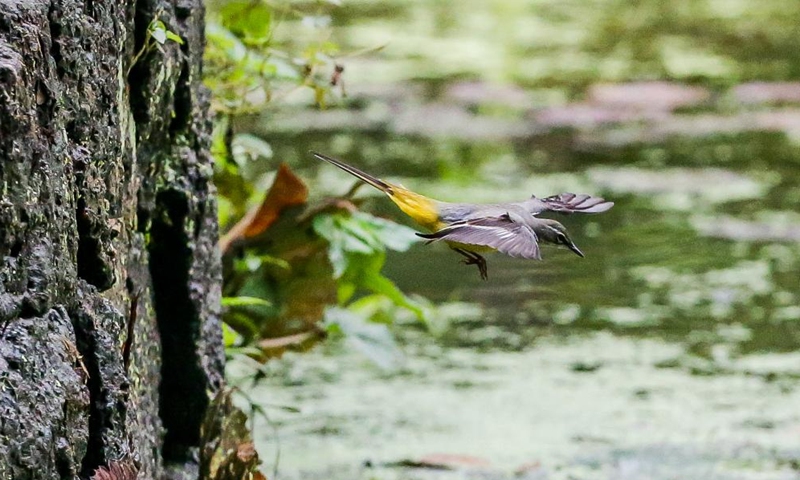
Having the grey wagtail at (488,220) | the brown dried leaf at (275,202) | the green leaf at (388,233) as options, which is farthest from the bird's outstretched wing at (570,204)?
the brown dried leaf at (275,202)

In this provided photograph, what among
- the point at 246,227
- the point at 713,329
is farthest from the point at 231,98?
the point at 713,329

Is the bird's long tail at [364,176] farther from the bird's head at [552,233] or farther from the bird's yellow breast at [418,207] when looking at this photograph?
the bird's head at [552,233]

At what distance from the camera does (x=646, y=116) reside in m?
5.57

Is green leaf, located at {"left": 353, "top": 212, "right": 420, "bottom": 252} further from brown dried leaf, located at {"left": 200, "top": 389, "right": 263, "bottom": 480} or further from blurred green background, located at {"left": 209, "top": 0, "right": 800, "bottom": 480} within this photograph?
brown dried leaf, located at {"left": 200, "top": 389, "right": 263, "bottom": 480}

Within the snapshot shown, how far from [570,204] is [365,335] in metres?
0.68

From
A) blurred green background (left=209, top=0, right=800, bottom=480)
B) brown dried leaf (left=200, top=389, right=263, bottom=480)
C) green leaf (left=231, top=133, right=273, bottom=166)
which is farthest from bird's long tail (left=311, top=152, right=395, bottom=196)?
green leaf (left=231, top=133, right=273, bottom=166)

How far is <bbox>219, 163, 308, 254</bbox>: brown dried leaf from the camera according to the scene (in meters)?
2.32

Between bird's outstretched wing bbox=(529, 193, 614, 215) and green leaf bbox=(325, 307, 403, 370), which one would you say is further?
green leaf bbox=(325, 307, 403, 370)

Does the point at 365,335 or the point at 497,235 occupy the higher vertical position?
the point at 497,235

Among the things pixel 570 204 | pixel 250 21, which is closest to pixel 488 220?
pixel 570 204

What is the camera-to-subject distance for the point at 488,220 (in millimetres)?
1539

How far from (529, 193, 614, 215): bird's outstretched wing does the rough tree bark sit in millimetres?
431

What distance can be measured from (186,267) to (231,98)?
0.68m

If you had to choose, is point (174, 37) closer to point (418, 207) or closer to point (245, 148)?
point (418, 207)
